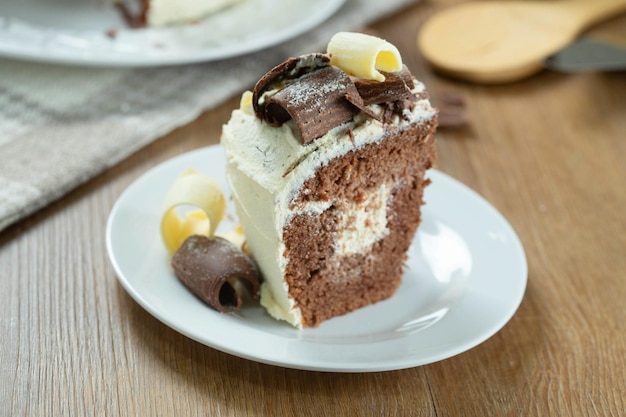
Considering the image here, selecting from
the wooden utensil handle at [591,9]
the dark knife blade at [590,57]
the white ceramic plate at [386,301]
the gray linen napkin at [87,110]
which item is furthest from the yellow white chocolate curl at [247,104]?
the wooden utensil handle at [591,9]

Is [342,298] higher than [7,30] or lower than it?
lower

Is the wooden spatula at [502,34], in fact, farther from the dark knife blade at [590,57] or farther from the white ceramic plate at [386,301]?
the white ceramic plate at [386,301]

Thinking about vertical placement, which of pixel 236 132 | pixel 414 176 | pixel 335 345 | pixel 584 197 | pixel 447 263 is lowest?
pixel 584 197

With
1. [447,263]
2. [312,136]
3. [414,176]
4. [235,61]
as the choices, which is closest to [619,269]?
[447,263]

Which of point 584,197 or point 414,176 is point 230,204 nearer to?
point 414,176

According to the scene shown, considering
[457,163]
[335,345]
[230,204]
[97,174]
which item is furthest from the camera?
[457,163]

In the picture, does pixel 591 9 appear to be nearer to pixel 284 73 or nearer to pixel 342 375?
pixel 284 73

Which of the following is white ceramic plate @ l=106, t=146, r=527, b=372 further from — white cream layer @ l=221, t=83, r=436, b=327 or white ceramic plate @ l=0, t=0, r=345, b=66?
white ceramic plate @ l=0, t=0, r=345, b=66
